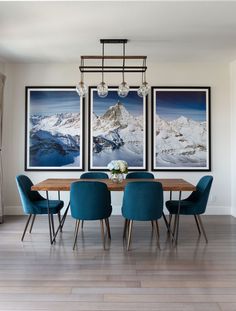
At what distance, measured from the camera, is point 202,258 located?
10.4 ft

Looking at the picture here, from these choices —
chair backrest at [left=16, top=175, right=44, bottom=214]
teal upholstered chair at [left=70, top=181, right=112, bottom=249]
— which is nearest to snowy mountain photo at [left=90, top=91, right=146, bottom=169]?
chair backrest at [left=16, top=175, right=44, bottom=214]

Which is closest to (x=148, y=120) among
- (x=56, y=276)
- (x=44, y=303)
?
(x=56, y=276)

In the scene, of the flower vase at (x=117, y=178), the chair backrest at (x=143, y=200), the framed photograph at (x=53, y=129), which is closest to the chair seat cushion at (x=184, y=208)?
the chair backrest at (x=143, y=200)

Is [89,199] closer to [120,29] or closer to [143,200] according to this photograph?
[143,200]

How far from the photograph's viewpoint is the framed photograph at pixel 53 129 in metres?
5.25

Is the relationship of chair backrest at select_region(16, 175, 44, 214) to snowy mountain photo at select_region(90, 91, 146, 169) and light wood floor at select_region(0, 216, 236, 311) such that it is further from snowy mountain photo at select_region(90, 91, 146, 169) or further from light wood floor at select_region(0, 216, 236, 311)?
snowy mountain photo at select_region(90, 91, 146, 169)

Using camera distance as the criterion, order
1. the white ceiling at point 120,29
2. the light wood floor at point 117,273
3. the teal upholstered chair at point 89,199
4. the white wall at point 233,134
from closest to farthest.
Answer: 1. the light wood floor at point 117,273
2. the white ceiling at point 120,29
3. the teal upholstered chair at point 89,199
4. the white wall at point 233,134

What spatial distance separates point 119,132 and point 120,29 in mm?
1980

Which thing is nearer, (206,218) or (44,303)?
(44,303)

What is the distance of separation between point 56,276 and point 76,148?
2858 millimetres

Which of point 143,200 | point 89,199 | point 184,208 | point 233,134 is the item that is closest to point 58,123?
point 89,199

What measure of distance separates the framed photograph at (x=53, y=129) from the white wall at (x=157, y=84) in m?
0.13

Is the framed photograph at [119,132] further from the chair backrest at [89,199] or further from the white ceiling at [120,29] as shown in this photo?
the chair backrest at [89,199]

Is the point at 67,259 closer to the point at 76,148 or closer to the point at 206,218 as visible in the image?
the point at 76,148
